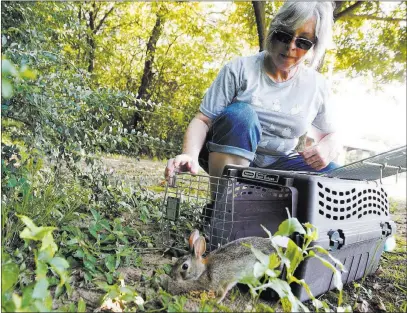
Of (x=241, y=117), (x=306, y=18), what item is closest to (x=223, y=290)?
(x=241, y=117)

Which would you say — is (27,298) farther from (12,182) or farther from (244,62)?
(244,62)

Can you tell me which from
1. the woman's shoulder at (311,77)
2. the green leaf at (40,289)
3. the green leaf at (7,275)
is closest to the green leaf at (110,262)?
the green leaf at (7,275)

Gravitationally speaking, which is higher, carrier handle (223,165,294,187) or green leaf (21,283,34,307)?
carrier handle (223,165,294,187)

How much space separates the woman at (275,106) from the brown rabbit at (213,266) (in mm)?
535

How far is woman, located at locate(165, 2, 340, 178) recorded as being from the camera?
2.04 metres

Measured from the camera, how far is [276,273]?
3.62 ft

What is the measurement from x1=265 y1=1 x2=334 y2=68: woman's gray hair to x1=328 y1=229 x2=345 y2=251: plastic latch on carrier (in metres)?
1.14

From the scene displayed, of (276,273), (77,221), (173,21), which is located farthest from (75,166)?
(173,21)

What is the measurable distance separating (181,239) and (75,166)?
2.39ft

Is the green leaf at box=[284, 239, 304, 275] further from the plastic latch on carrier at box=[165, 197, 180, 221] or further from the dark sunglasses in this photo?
the dark sunglasses

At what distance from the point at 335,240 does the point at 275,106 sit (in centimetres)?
97

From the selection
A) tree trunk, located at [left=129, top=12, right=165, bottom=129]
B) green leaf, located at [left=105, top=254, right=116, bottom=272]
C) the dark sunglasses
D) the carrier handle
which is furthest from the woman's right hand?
tree trunk, located at [left=129, top=12, right=165, bottom=129]

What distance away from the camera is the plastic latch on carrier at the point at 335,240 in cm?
149

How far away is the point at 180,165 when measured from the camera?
1734mm
